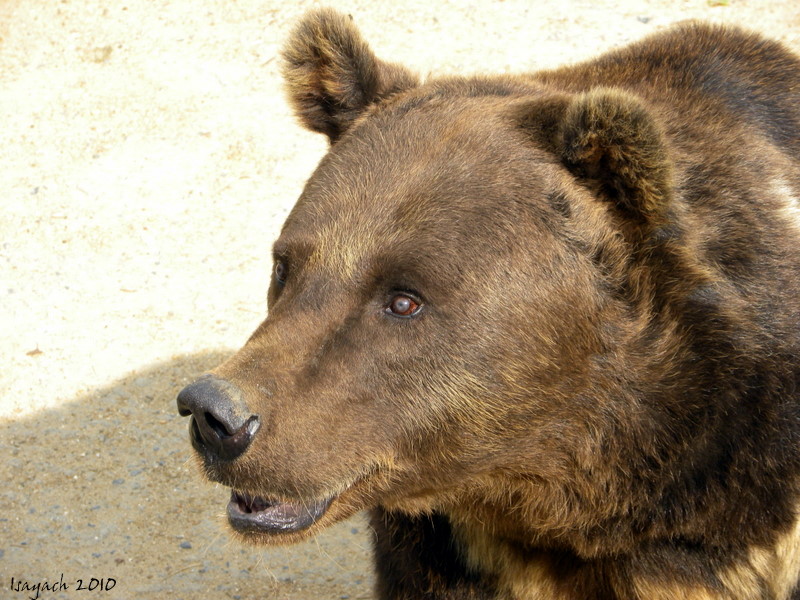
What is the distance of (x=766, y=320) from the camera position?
11.8 ft

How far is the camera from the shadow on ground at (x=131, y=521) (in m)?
5.48

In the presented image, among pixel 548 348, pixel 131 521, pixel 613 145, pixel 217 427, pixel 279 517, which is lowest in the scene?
pixel 131 521

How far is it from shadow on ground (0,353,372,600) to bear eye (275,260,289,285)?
1.64m

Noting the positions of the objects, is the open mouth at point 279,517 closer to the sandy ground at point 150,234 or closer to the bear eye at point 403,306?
the bear eye at point 403,306

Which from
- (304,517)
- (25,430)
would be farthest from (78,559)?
(304,517)

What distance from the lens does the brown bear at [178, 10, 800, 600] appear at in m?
3.42

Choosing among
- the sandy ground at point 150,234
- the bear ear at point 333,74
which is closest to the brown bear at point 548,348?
the bear ear at point 333,74

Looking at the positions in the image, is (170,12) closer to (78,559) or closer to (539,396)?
(78,559)

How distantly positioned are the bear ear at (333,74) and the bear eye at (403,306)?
1.08 meters

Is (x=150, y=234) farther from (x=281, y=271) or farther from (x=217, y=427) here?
(x=217, y=427)

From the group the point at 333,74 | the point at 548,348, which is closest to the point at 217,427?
the point at 548,348

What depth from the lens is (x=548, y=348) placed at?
3.54 metres

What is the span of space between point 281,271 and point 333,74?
92cm

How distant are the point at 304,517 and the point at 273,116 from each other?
19.5ft
